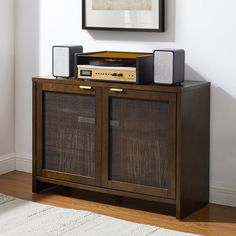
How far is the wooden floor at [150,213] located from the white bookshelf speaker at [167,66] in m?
0.82

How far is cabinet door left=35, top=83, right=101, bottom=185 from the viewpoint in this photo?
3.89m

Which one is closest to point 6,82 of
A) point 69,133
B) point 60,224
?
point 69,133

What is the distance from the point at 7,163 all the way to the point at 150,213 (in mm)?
1438

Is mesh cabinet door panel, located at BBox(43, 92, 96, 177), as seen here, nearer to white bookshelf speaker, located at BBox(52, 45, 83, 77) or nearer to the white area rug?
white bookshelf speaker, located at BBox(52, 45, 83, 77)

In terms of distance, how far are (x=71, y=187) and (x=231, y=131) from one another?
1179 mm

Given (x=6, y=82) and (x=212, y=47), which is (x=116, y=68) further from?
(x=6, y=82)

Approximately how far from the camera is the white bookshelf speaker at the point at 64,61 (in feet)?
13.1

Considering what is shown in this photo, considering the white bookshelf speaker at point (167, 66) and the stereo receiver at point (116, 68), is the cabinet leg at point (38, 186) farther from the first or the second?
the white bookshelf speaker at point (167, 66)

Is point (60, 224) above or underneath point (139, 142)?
underneath

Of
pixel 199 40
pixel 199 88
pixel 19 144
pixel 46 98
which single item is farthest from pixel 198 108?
pixel 19 144

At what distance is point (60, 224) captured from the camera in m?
3.51

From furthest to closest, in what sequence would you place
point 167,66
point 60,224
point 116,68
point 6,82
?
1. point 6,82
2. point 116,68
3. point 167,66
4. point 60,224

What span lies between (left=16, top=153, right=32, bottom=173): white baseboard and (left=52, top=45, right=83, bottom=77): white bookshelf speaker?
93cm

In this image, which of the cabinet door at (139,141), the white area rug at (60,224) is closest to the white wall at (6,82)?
the white area rug at (60,224)
